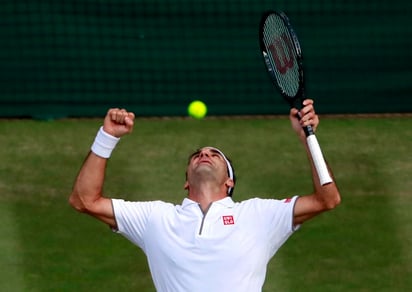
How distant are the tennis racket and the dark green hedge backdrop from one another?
20.0 ft

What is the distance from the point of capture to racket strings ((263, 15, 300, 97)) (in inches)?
320

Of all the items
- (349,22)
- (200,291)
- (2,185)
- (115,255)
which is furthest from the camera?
(349,22)

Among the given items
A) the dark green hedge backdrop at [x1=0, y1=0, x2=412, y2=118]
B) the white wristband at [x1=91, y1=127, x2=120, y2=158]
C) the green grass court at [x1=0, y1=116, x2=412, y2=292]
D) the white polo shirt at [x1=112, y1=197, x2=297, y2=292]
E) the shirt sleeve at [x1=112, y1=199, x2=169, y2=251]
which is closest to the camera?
the white polo shirt at [x1=112, y1=197, x2=297, y2=292]

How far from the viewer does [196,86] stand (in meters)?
15.0

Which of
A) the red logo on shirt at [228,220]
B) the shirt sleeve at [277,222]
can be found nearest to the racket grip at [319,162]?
the shirt sleeve at [277,222]

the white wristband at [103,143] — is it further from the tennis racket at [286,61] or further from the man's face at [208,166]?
the tennis racket at [286,61]

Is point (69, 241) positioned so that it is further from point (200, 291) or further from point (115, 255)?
point (200, 291)

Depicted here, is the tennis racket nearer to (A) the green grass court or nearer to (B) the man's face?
(B) the man's face

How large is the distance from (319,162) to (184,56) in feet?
25.3

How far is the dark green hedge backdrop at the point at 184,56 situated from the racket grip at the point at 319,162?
7.47 m

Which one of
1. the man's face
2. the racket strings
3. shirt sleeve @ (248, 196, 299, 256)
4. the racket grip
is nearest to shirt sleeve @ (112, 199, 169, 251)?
the man's face

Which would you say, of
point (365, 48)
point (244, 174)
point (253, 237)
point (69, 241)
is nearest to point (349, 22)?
point (365, 48)

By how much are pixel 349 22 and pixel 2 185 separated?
4.67 metres

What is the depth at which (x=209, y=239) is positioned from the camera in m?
7.42
